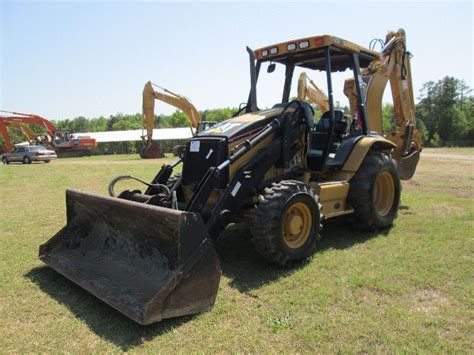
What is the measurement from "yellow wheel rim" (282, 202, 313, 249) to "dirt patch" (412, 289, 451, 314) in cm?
148

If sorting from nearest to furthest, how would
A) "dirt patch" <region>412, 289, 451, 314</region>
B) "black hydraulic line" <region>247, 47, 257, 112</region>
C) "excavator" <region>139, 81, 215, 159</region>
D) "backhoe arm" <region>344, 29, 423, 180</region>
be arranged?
"dirt patch" <region>412, 289, 451, 314</region> → "black hydraulic line" <region>247, 47, 257, 112</region> → "backhoe arm" <region>344, 29, 423, 180</region> → "excavator" <region>139, 81, 215, 159</region>

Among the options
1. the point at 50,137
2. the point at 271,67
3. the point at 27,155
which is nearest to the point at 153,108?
the point at 27,155

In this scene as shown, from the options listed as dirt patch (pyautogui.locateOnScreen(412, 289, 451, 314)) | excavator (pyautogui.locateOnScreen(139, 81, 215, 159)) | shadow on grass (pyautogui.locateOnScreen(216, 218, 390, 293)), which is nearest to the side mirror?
shadow on grass (pyautogui.locateOnScreen(216, 218, 390, 293))

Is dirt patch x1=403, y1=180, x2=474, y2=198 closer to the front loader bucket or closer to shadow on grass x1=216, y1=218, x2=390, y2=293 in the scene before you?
shadow on grass x1=216, y1=218, x2=390, y2=293

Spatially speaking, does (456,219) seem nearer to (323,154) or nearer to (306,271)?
(323,154)

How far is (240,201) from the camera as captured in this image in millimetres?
5215

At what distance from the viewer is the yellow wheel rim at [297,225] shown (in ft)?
16.9

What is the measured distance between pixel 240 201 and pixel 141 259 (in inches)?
54.9

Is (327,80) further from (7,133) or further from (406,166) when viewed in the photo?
(7,133)

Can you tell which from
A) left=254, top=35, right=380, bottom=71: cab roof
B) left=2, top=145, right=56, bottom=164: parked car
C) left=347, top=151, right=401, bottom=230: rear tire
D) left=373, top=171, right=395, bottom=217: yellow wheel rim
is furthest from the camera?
left=2, top=145, right=56, bottom=164: parked car

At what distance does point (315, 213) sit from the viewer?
5.39 metres

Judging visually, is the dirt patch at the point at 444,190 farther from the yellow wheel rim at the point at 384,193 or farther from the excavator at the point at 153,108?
the excavator at the point at 153,108

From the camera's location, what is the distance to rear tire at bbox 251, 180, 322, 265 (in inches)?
191

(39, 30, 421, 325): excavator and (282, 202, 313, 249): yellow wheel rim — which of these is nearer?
(39, 30, 421, 325): excavator
